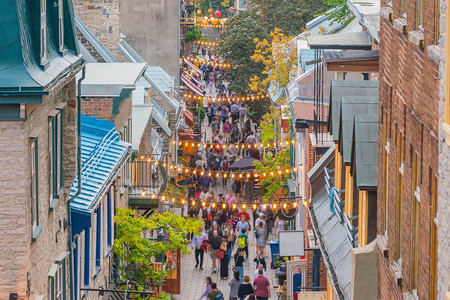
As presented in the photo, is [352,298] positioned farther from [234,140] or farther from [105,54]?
[234,140]

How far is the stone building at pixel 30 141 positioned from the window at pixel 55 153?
0.05ft

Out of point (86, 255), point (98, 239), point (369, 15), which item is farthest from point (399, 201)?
point (98, 239)

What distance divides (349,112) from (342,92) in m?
1.44

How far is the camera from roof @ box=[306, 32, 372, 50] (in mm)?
22719

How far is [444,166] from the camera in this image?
8.61 m

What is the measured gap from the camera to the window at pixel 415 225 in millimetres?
10523

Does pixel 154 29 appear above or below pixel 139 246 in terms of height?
above

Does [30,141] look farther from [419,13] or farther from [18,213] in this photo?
[419,13]

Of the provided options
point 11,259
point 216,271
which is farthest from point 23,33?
point 216,271

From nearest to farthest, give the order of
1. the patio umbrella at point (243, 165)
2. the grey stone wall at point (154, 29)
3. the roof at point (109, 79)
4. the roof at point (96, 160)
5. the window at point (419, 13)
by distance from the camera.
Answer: the window at point (419, 13) → the roof at point (96, 160) → the roof at point (109, 79) → the patio umbrella at point (243, 165) → the grey stone wall at point (154, 29)

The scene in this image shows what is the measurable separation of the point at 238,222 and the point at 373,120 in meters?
19.4

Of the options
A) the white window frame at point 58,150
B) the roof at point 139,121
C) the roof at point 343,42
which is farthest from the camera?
the roof at point 139,121

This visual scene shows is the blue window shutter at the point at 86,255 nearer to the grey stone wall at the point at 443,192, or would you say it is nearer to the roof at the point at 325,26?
the grey stone wall at the point at 443,192

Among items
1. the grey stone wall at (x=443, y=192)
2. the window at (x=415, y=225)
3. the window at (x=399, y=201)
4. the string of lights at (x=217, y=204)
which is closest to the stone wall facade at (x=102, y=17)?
the string of lights at (x=217, y=204)
